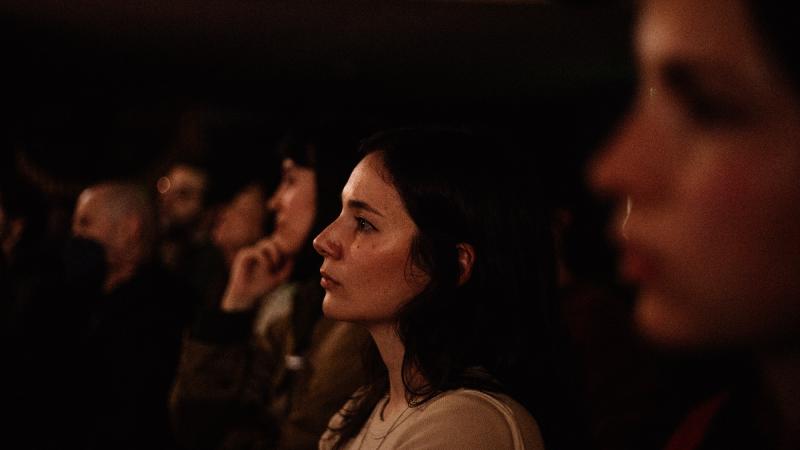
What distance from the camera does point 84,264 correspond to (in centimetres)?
236

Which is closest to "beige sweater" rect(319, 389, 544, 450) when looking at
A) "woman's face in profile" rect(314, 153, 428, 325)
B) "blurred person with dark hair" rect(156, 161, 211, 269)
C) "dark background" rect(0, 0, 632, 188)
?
"woman's face in profile" rect(314, 153, 428, 325)

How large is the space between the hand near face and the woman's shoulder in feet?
3.97

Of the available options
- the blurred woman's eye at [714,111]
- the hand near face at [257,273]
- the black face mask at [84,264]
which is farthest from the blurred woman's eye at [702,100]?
the black face mask at [84,264]

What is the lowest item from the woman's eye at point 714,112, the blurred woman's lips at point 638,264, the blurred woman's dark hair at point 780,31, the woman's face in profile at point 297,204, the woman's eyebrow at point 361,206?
the woman's face in profile at point 297,204

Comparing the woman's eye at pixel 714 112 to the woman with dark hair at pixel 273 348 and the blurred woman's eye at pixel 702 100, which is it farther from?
the woman with dark hair at pixel 273 348

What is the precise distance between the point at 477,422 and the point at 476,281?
0.93 feet

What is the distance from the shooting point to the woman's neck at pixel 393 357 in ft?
4.25

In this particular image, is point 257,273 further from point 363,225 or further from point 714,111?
point 714,111

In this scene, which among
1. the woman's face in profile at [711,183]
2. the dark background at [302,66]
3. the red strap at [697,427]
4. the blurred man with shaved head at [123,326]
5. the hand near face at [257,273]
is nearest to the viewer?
the woman's face in profile at [711,183]

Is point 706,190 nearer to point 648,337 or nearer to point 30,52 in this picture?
point 648,337

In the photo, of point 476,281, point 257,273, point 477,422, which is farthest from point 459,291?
point 257,273

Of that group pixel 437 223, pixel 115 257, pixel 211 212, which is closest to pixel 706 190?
pixel 437 223

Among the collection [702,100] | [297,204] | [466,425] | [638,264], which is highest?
[702,100]

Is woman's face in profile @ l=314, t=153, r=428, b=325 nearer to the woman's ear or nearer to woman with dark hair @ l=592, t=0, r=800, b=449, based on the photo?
the woman's ear
